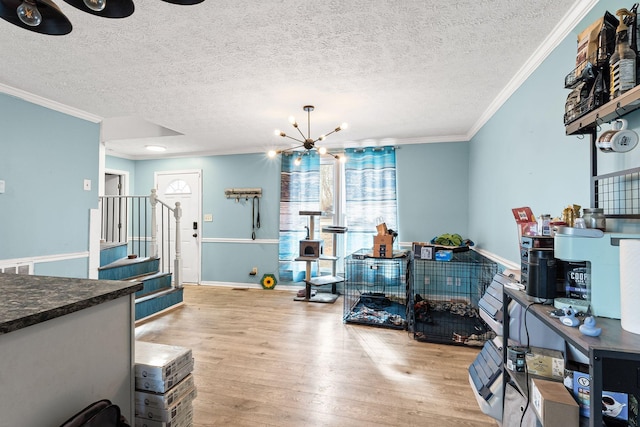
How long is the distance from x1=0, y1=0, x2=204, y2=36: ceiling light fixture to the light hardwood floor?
7.05 feet

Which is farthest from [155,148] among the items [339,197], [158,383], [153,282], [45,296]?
[158,383]

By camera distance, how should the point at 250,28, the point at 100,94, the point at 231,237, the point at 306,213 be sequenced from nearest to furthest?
the point at 250,28
the point at 100,94
the point at 306,213
the point at 231,237

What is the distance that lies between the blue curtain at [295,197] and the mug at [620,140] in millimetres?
3949

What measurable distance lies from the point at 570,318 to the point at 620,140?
694mm

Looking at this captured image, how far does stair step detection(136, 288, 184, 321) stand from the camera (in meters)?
3.68

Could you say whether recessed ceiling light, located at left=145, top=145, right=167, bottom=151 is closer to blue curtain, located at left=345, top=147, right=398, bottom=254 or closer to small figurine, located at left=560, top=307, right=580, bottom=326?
blue curtain, located at left=345, top=147, right=398, bottom=254

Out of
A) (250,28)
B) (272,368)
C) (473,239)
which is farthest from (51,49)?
(473,239)

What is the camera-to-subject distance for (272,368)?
97.7 inches

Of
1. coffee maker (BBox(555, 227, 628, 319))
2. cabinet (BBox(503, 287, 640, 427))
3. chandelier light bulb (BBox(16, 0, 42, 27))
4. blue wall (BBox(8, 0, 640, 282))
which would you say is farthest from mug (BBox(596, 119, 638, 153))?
chandelier light bulb (BBox(16, 0, 42, 27))

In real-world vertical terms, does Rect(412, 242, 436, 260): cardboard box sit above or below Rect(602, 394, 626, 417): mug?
above

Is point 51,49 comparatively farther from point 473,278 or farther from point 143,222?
point 473,278

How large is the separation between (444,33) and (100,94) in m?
3.16

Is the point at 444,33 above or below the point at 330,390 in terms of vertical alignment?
above

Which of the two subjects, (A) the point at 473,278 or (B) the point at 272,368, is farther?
(A) the point at 473,278
